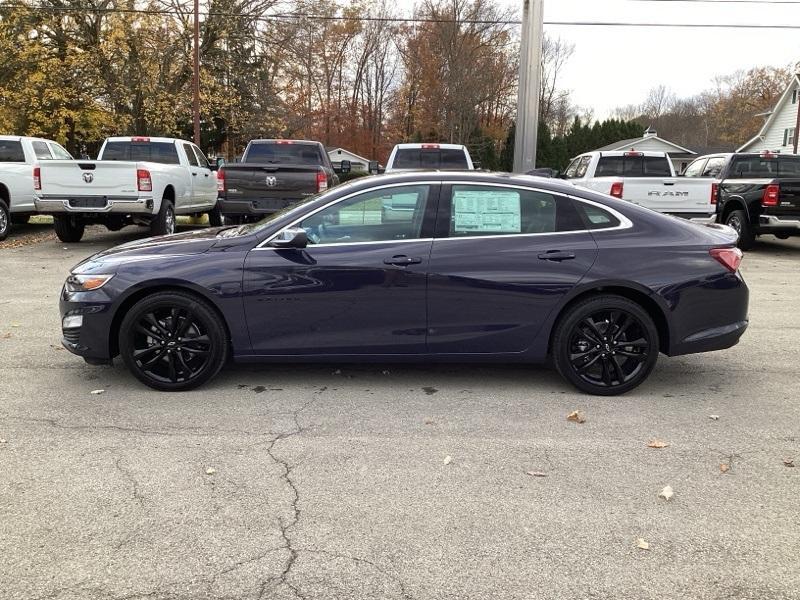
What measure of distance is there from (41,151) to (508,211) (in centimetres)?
1371

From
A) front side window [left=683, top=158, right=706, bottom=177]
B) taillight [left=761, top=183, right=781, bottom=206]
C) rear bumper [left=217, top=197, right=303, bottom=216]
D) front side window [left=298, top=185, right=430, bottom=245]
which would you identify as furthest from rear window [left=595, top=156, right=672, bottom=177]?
front side window [left=298, top=185, right=430, bottom=245]

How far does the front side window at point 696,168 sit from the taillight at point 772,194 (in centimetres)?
363

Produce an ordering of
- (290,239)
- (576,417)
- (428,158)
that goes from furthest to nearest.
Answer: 1. (428,158)
2. (290,239)
3. (576,417)

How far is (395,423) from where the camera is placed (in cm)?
442

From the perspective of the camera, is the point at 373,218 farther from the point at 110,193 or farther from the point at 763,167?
the point at 763,167

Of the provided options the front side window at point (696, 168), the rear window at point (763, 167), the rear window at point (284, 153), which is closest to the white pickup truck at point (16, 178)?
the rear window at point (284, 153)

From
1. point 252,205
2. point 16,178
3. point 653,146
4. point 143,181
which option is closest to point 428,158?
point 252,205

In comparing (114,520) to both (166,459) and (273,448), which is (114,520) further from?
(273,448)

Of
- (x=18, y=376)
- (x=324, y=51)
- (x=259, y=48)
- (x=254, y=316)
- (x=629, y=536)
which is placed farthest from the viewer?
(x=324, y=51)

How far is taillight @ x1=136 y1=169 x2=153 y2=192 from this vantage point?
1191cm

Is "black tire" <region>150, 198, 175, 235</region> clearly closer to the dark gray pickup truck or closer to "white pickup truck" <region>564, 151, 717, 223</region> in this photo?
the dark gray pickup truck

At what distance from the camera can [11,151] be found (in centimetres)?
1454

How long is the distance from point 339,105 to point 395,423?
5543 cm

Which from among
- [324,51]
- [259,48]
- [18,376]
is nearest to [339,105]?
[324,51]
